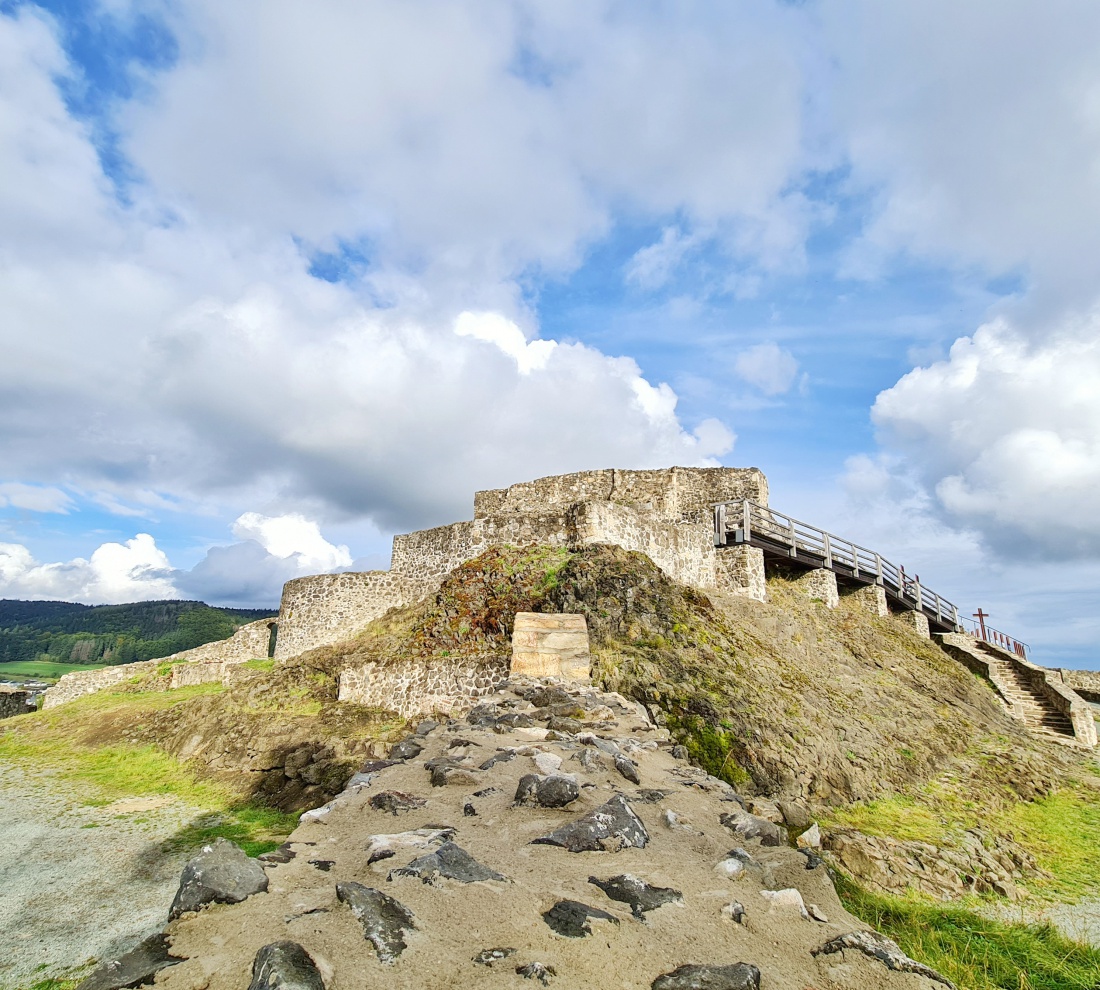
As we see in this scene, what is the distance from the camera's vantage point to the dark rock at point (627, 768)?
19.2 feet

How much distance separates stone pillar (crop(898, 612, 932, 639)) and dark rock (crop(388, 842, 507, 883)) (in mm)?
29888

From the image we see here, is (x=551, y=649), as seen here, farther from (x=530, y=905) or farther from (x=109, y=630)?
(x=109, y=630)

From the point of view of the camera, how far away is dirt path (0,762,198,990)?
19.7 feet

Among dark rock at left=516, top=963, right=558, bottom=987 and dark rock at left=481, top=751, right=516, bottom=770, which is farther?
dark rock at left=481, top=751, right=516, bottom=770

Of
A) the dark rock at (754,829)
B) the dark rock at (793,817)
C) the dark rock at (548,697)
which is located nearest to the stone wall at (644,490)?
the dark rock at (548,697)

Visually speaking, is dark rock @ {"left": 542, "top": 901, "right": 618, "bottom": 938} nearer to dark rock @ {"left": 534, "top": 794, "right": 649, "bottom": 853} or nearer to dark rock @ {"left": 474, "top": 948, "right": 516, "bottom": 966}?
dark rock @ {"left": 474, "top": 948, "right": 516, "bottom": 966}

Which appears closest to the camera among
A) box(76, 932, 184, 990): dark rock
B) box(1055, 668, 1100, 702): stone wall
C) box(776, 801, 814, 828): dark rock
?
box(76, 932, 184, 990): dark rock

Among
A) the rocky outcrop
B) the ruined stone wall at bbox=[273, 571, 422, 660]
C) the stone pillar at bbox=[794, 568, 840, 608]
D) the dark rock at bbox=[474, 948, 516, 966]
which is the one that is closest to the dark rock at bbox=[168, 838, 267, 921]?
the rocky outcrop

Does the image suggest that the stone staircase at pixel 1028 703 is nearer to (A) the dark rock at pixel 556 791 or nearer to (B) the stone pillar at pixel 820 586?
(B) the stone pillar at pixel 820 586

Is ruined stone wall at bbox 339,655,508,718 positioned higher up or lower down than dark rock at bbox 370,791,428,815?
higher up

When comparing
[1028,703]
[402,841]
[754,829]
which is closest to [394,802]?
[402,841]

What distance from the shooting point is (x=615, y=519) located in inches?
665

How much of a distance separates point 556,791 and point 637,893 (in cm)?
164

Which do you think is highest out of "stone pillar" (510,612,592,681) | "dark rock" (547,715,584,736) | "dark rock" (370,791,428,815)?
"stone pillar" (510,612,592,681)
